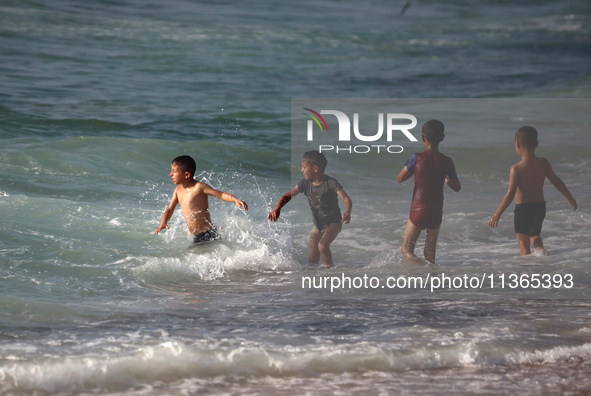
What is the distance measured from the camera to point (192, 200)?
Result: 743 centimetres

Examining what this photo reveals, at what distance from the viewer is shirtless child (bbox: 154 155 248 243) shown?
7.30 m

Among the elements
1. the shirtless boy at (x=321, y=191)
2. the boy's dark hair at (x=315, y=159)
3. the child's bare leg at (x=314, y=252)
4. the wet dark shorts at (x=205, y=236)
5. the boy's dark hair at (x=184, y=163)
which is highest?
the boy's dark hair at (x=184, y=163)

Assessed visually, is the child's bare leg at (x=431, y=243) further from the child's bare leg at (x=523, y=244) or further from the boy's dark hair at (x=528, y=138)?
the boy's dark hair at (x=528, y=138)

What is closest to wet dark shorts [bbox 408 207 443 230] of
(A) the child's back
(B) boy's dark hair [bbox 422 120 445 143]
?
(B) boy's dark hair [bbox 422 120 445 143]

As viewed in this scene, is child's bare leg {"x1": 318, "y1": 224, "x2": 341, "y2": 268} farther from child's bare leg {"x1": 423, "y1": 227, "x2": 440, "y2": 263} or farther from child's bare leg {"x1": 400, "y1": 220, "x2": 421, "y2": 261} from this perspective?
child's bare leg {"x1": 423, "y1": 227, "x2": 440, "y2": 263}

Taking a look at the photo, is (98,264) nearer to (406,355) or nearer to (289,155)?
(406,355)

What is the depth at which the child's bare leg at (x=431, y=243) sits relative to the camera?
682 centimetres

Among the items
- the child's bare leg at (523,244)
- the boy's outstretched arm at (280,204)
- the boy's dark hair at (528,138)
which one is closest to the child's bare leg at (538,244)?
the child's bare leg at (523,244)

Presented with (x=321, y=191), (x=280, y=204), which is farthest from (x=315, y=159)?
(x=280, y=204)

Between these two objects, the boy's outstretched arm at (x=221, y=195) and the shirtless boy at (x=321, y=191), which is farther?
the boy's outstretched arm at (x=221, y=195)

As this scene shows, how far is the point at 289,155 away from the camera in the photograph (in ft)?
46.8

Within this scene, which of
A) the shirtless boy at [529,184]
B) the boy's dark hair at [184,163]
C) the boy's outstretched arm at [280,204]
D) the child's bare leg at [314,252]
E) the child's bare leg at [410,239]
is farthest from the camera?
the boy's dark hair at [184,163]

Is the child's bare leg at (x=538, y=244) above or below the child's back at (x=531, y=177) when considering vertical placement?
below

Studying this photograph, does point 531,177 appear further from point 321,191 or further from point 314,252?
point 314,252
